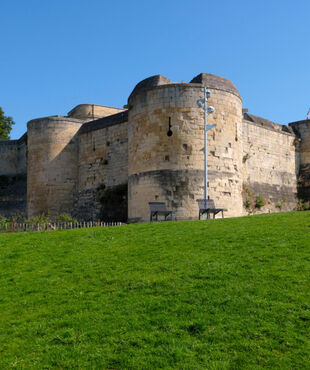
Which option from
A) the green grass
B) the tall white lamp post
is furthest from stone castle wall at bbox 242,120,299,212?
the green grass

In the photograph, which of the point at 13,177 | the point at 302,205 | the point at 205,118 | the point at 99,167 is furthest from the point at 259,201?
the point at 13,177

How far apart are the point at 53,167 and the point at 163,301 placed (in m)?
23.3

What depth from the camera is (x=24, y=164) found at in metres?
40.3

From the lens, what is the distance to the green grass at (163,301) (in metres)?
7.22

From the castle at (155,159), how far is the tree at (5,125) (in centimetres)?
1133

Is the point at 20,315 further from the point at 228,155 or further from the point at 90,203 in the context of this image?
the point at 90,203

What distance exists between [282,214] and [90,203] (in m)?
16.6

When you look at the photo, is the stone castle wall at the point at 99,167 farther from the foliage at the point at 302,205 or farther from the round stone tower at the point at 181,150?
the foliage at the point at 302,205

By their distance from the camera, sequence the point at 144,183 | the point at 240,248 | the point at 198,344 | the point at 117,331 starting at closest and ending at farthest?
the point at 198,344 < the point at 117,331 < the point at 240,248 < the point at 144,183

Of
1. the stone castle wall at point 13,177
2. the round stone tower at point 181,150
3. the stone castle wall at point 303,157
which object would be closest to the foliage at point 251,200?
the round stone tower at point 181,150

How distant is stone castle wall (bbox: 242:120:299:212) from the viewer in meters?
A: 29.5

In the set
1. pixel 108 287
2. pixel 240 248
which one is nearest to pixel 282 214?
pixel 240 248

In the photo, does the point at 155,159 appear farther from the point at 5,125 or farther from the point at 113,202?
the point at 5,125

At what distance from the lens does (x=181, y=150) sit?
2184 cm
